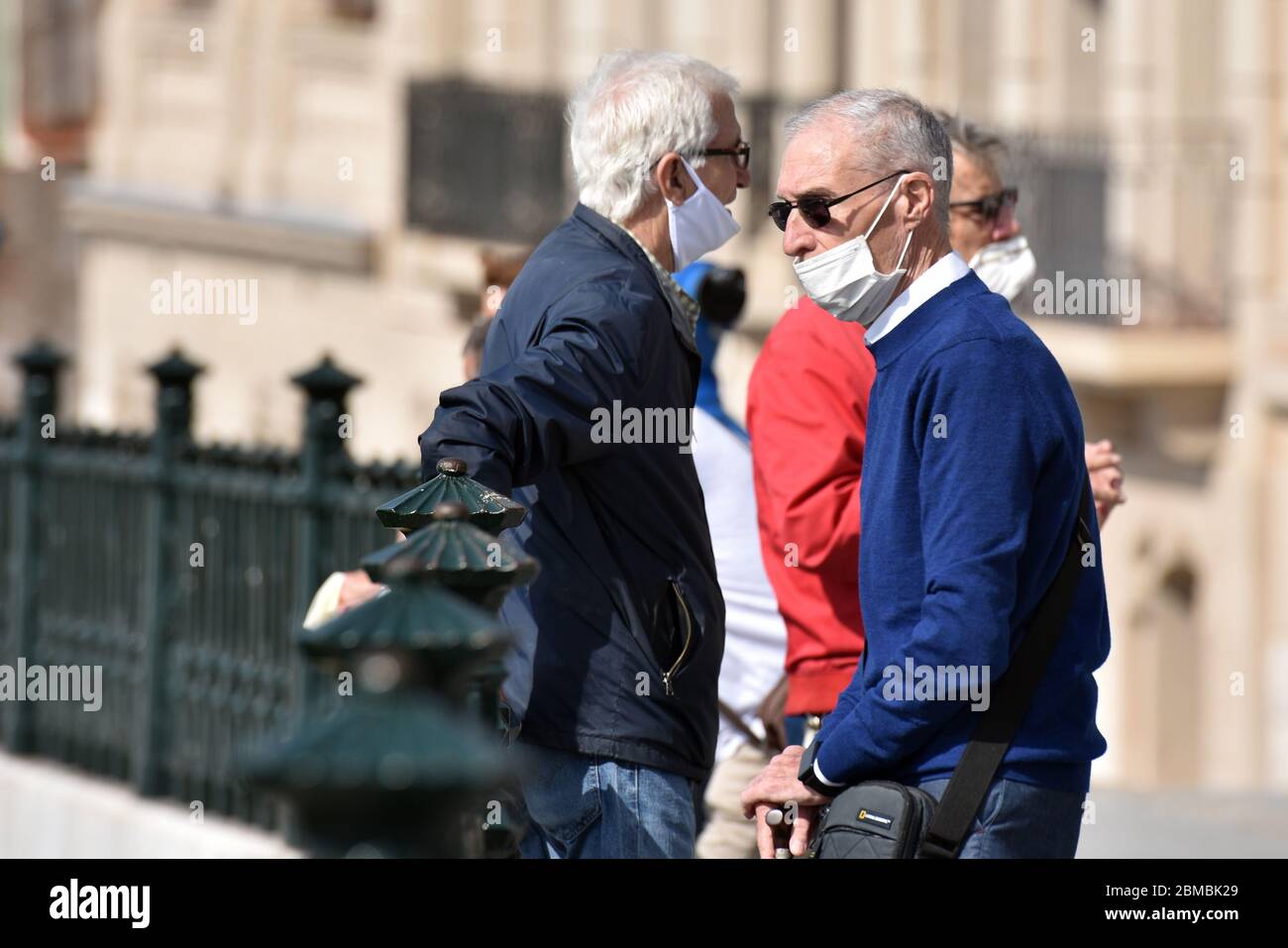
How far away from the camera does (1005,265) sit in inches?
222

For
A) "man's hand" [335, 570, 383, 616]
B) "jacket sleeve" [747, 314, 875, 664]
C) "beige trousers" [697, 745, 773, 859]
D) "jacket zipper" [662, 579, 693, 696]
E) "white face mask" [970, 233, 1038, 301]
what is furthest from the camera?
"beige trousers" [697, 745, 773, 859]

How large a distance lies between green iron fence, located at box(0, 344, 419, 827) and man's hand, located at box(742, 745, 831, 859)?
3.30m

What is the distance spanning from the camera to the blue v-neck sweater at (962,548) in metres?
3.90

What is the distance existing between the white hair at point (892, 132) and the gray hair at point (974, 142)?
124 cm

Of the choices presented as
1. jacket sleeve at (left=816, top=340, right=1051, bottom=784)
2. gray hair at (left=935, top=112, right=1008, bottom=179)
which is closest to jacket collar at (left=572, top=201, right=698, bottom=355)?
jacket sleeve at (left=816, top=340, right=1051, bottom=784)

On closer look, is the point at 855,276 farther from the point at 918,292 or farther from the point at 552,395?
the point at 552,395

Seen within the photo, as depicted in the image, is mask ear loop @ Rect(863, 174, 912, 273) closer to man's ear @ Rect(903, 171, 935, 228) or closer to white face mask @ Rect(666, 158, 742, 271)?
man's ear @ Rect(903, 171, 935, 228)

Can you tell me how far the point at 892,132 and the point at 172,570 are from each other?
5.24 m

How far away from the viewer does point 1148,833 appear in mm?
9234

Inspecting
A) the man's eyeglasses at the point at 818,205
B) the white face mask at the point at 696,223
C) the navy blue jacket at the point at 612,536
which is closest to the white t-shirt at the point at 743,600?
the white face mask at the point at 696,223

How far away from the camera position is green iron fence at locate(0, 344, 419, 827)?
8.15 metres

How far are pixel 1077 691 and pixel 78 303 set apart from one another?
25.0 meters

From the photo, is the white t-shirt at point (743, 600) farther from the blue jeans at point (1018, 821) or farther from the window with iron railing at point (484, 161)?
the window with iron railing at point (484, 161)
